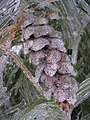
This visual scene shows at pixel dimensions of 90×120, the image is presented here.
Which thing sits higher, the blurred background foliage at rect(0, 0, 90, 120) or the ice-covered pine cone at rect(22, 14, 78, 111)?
the ice-covered pine cone at rect(22, 14, 78, 111)

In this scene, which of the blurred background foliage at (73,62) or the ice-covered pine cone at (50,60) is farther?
the blurred background foliage at (73,62)

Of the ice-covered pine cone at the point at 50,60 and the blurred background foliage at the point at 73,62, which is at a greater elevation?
the ice-covered pine cone at the point at 50,60

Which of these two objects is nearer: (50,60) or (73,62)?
(50,60)

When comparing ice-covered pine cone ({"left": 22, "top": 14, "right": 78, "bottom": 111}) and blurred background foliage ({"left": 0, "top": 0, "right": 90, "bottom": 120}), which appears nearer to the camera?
ice-covered pine cone ({"left": 22, "top": 14, "right": 78, "bottom": 111})

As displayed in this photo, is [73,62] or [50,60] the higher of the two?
[50,60]
